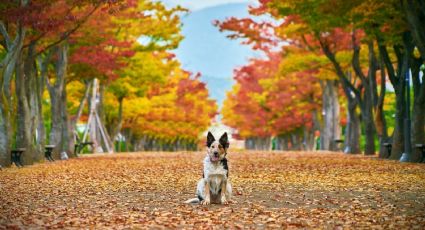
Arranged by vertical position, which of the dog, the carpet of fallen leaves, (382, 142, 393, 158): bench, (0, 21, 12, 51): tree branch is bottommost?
the carpet of fallen leaves

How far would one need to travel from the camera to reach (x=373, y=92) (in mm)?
34312

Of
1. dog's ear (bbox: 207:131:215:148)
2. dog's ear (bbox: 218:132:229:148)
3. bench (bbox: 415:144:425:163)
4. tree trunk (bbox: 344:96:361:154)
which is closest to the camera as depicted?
dog's ear (bbox: 218:132:229:148)

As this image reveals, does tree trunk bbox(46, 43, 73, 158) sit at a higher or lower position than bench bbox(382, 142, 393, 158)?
higher

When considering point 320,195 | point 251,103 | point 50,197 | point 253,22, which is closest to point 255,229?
point 320,195

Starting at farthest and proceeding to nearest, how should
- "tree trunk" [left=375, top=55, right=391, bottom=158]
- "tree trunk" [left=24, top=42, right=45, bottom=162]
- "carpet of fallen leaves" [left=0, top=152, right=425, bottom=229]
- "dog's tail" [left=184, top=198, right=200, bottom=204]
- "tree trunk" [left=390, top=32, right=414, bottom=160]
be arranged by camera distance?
"tree trunk" [left=375, top=55, right=391, bottom=158] → "tree trunk" [left=390, top=32, right=414, bottom=160] → "tree trunk" [left=24, top=42, right=45, bottom=162] → "dog's tail" [left=184, top=198, right=200, bottom=204] → "carpet of fallen leaves" [left=0, top=152, right=425, bottom=229]

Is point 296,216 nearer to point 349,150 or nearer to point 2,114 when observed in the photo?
point 2,114

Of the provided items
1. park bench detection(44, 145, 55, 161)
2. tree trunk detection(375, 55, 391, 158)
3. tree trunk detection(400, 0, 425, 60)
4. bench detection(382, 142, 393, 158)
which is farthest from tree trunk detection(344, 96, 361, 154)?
tree trunk detection(400, 0, 425, 60)

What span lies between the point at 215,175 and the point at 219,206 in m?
0.55

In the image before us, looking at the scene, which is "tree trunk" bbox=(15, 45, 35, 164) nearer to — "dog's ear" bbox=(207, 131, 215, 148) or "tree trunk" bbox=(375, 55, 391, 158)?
"tree trunk" bbox=(375, 55, 391, 158)

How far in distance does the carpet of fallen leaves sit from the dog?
234 mm

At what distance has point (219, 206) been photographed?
481 inches

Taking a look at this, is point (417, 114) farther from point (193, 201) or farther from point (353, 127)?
point (193, 201)

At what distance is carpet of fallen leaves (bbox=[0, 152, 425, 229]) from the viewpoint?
10.4 meters

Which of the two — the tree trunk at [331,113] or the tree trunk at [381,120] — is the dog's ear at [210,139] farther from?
the tree trunk at [331,113]
